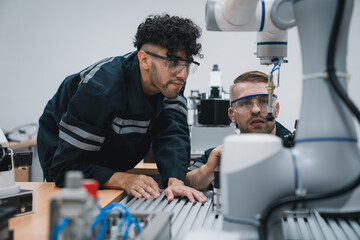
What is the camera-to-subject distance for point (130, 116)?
150cm

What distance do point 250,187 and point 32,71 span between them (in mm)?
4076

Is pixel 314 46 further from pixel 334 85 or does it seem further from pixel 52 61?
pixel 52 61

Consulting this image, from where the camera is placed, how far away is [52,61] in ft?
13.5

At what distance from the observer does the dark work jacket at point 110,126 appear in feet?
4.46

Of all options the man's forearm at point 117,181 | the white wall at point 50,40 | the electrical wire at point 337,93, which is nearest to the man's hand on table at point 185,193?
the man's forearm at point 117,181

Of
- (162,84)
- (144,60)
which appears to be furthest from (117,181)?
(144,60)

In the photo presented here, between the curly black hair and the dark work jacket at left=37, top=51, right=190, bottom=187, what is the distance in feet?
0.45

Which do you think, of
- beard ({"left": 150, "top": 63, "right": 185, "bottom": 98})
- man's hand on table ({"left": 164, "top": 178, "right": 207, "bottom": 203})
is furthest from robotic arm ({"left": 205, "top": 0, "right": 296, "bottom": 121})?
beard ({"left": 150, "top": 63, "right": 185, "bottom": 98})

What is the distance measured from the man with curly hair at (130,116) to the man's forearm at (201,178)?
0.06 metres

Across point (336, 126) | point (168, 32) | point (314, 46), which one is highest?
point (168, 32)

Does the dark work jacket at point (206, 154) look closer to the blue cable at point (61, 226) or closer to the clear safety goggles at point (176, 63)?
the clear safety goggles at point (176, 63)

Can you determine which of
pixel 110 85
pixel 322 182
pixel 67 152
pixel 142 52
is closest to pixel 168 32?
pixel 142 52

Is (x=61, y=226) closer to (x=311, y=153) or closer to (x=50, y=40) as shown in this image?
(x=311, y=153)

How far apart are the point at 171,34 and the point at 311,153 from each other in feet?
3.59
